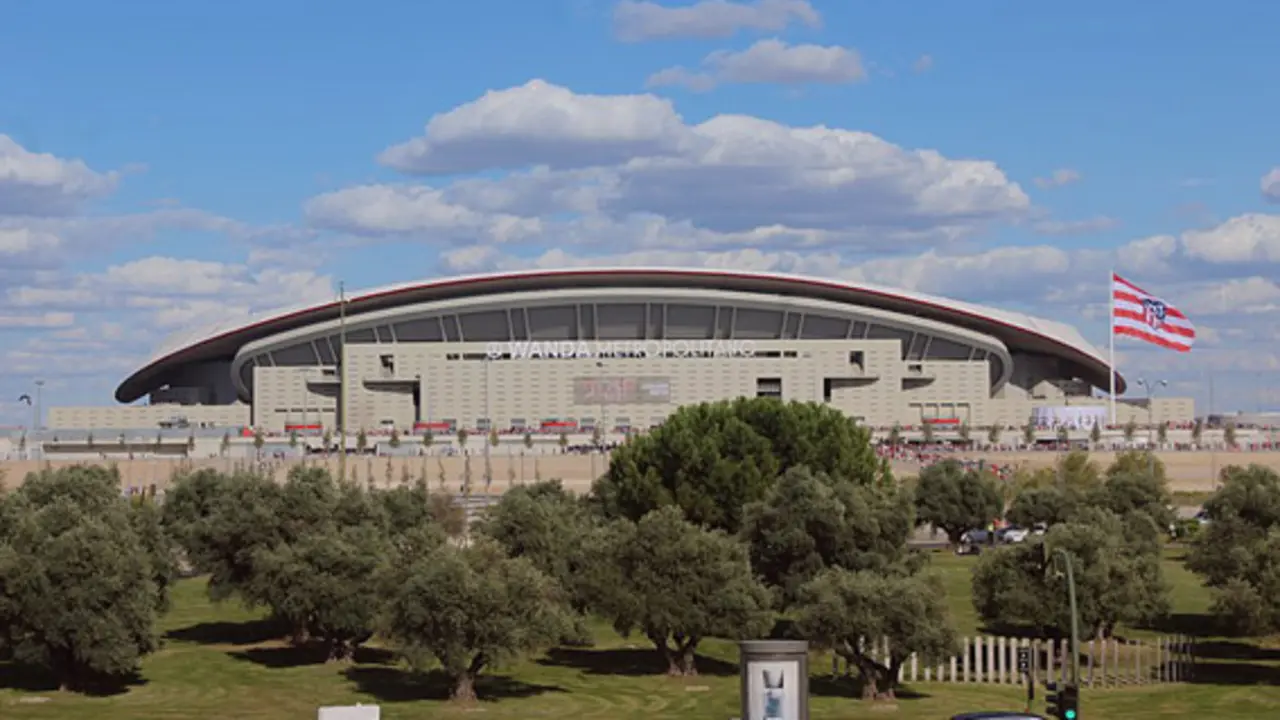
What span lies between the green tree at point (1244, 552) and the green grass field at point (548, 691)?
1719 millimetres

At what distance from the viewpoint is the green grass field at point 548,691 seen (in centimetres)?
4344

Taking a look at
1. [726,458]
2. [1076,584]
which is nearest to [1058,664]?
[1076,584]

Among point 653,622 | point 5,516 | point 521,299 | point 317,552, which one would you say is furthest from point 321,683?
point 521,299

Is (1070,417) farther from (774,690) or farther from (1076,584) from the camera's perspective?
(774,690)

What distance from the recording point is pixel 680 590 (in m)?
49.7

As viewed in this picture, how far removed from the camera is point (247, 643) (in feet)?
186

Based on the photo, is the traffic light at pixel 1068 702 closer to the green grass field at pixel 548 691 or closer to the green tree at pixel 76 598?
the green grass field at pixel 548 691

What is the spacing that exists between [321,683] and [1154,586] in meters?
24.4

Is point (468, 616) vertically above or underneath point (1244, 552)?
underneath

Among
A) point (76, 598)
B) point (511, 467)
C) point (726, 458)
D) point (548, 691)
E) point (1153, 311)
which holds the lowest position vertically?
point (548, 691)

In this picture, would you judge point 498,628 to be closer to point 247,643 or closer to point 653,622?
point 653,622

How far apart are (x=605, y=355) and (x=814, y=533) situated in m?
112

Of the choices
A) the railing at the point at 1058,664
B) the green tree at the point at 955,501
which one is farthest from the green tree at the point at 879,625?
the green tree at the point at 955,501

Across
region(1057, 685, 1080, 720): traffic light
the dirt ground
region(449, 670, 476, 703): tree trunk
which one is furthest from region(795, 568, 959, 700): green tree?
the dirt ground
